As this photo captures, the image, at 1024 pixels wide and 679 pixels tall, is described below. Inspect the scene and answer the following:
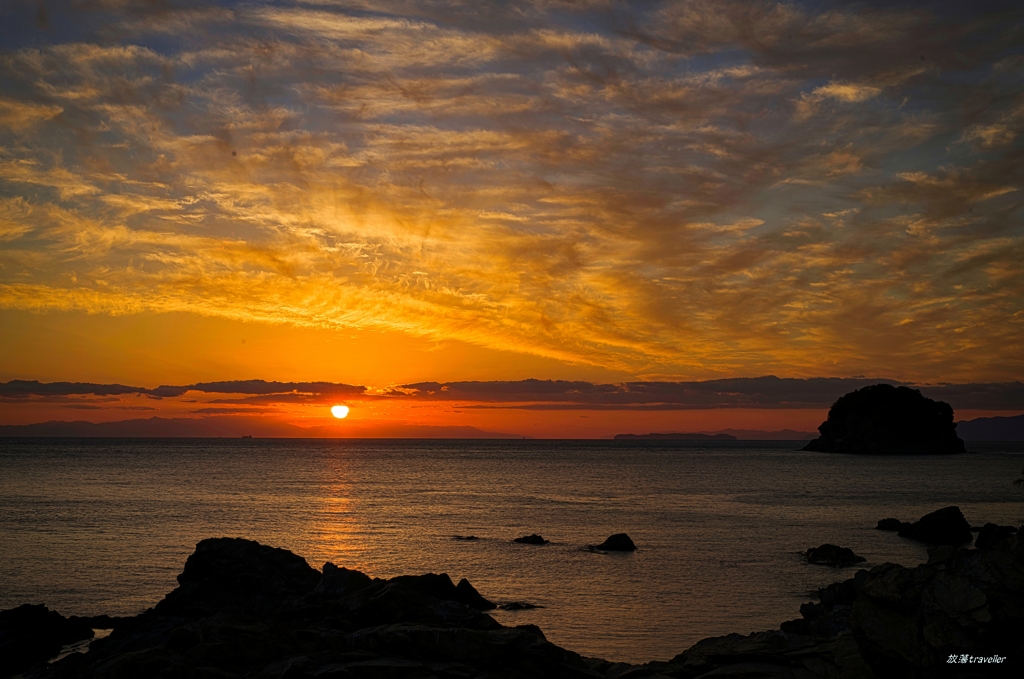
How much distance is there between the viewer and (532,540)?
180 feet

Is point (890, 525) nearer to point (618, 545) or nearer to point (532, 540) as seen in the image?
point (618, 545)

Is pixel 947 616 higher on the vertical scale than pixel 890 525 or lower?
higher

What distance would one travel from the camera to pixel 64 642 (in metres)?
27.5

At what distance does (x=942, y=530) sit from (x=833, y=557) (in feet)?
51.6

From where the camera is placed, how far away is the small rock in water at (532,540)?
179ft

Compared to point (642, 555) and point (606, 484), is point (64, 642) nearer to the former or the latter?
point (642, 555)

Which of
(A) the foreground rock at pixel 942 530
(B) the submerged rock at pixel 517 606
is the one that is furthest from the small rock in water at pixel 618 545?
(A) the foreground rock at pixel 942 530

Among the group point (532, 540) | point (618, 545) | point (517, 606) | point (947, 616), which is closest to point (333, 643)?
point (947, 616)

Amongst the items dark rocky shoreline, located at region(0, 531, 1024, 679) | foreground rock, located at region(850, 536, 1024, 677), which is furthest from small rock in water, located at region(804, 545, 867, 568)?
foreground rock, located at region(850, 536, 1024, 677)

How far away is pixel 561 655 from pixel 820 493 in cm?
9288

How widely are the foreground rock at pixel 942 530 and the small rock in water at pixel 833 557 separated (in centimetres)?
1227

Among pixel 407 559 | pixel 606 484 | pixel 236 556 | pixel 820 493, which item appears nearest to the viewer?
pixel 236 556

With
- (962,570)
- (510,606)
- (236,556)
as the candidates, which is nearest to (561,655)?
(962,570)

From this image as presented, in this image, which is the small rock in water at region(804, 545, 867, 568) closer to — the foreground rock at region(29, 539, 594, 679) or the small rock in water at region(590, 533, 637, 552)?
the small rock in water at region(590, 533, 637, 552)
